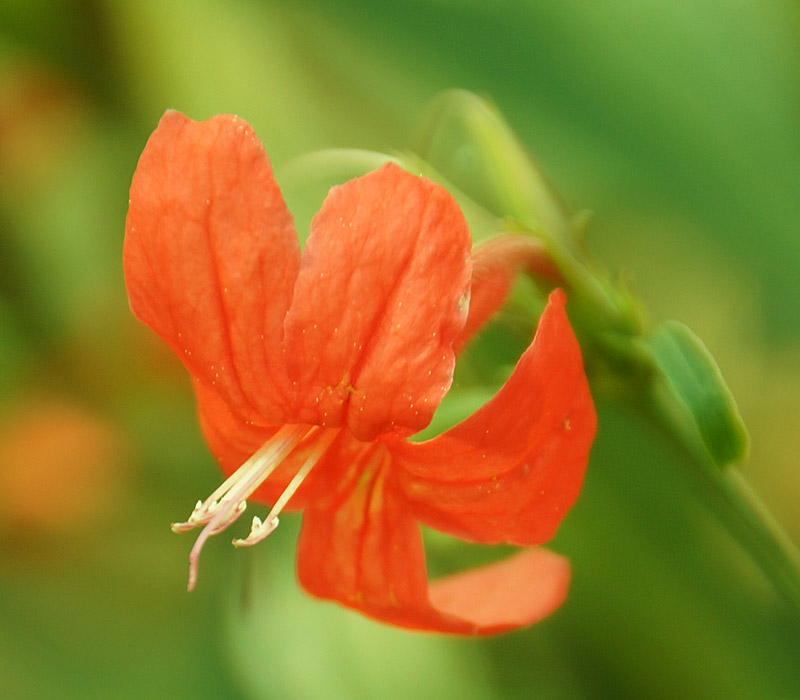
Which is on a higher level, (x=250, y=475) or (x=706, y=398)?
(x=706, y=398)

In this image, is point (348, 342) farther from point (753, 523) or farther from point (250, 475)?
point (753, 523)

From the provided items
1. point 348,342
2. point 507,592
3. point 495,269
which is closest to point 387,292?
point 348,342

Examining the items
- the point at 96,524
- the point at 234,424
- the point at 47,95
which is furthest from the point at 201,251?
the point at 47,95

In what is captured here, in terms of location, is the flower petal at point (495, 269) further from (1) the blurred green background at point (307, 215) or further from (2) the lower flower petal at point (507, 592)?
(1) the blurred green background at point (307, 215)

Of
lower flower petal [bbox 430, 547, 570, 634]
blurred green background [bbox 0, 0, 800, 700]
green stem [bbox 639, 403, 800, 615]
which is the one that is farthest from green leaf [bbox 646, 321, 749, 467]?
blurred green background [bbox 0, 0, 800, 700]

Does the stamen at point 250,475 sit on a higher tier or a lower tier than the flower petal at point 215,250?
lower

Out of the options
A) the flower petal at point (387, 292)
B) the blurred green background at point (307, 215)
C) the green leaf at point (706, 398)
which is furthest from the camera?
the blurred green background at point (307, 215)

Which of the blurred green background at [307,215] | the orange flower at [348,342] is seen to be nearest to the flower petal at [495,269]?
the orange flower at [348,342]
